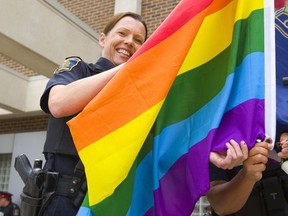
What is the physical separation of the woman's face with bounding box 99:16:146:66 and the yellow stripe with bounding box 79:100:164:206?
1.83 ft

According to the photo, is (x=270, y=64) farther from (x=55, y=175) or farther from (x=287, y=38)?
(x=55, y=175)

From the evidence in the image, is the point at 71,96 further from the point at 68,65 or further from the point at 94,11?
the point at 94,11

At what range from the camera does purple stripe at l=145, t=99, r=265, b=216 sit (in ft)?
5.38

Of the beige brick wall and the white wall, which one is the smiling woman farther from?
the white wall

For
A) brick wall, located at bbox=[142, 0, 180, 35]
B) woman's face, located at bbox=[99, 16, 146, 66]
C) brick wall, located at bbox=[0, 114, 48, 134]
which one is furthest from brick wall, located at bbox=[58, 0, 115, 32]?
woman's face, located at bbox=[99, 16, 146, 66]

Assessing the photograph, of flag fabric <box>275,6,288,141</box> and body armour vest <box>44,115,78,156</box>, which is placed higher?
flag fabric <box>275,6,288,141</box>

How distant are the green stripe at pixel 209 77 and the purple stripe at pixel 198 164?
15cm

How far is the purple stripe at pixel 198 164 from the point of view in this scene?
1.64 metres

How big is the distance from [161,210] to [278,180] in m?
0.66

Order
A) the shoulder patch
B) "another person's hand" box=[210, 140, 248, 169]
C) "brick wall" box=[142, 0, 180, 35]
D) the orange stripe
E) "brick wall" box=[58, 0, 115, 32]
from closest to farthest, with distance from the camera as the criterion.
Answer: "another person's hand" box=[210, 140, 248, 169]
the orange stripe
the shoulder patch
"brick wall" box=[142, 0, 180, 35]
"brick wall" box=[58, 0, 115, 32]

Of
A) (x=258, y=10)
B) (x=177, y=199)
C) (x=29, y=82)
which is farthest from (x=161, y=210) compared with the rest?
(x=29, y=82)

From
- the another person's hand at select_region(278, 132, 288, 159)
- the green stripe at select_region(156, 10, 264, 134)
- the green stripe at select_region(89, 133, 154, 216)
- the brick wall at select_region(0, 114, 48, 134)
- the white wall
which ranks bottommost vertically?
the green stripe at select_region(89, 133, 154, 216)

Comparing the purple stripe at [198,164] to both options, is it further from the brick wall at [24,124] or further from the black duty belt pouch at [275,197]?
the brick wall at [24,124]

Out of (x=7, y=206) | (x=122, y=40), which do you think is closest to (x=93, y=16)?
(x=7, y=206)
